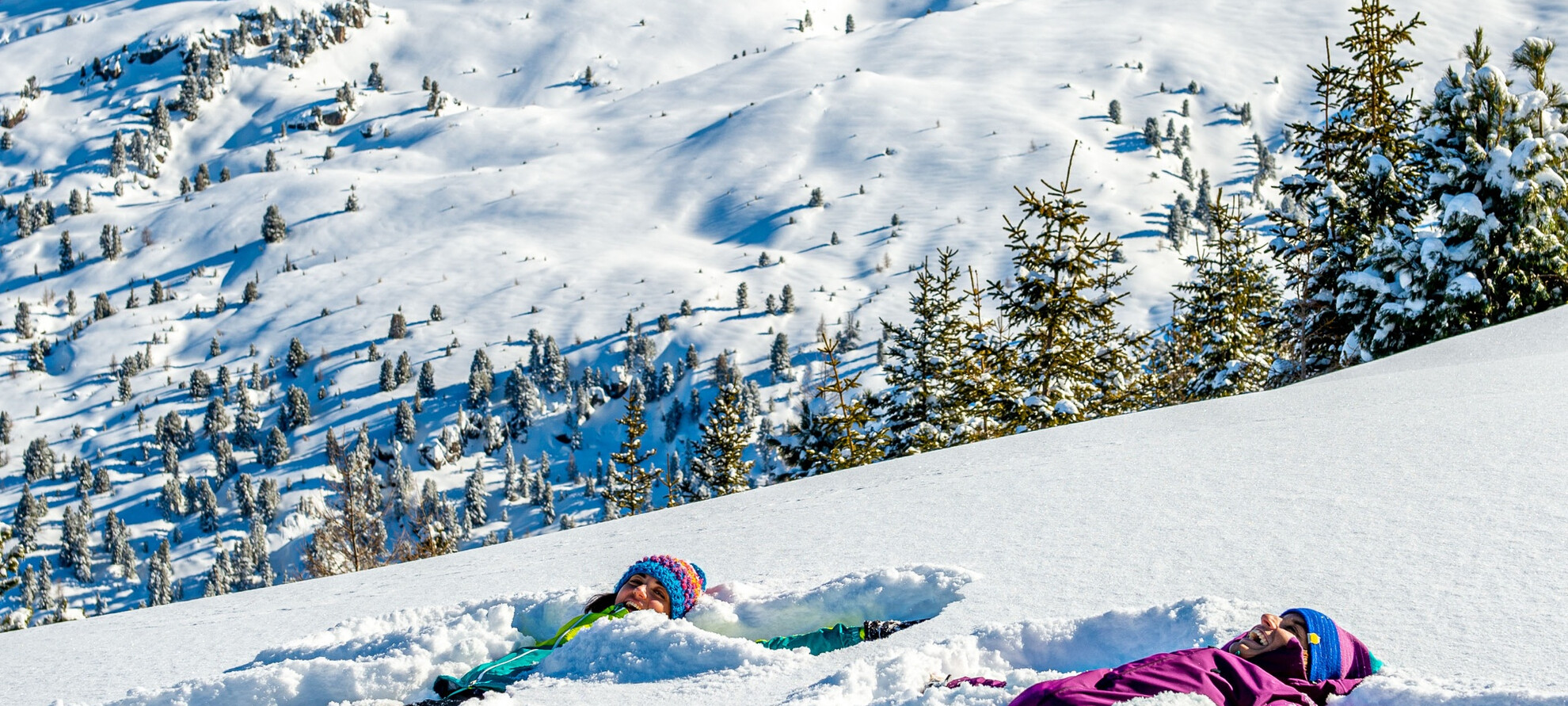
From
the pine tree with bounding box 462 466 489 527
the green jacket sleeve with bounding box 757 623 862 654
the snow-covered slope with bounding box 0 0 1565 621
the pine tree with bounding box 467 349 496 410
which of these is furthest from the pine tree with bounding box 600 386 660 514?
the pine tree with bounding box 467 349 496 410

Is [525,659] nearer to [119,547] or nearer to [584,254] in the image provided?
[119,547]

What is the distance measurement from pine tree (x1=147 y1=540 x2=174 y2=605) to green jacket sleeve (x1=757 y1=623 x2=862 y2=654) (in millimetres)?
137808

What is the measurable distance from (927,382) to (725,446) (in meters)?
9.07

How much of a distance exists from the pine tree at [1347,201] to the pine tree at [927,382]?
250 inches

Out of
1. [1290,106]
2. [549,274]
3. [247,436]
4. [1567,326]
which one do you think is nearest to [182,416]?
[247,436]

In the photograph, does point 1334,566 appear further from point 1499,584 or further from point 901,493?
point 901,493

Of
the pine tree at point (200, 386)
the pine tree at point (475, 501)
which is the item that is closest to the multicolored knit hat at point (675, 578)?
the pine tree at point (475, 501)

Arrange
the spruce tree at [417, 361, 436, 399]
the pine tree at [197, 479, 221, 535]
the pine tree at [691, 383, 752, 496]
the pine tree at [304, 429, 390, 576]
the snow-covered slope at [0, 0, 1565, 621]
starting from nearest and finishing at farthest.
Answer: the pine tree at [304, 429, 390, 576]
the pine tree at [691, 383, 752, 496]
the pine tree at [197, 479, 221, 535]
the snow-covered slope at [0, 0, 1565, 621]
the spruce tree at [417, 361, 436, 399]

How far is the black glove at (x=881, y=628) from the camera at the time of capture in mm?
4246

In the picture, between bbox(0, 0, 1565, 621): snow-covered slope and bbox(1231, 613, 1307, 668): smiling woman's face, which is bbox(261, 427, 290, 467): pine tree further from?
bbox(1231, 613, 1307, 668): smiling woman's face

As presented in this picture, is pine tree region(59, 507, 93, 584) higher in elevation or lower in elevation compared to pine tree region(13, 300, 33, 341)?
lower

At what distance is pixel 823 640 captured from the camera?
4398 mm

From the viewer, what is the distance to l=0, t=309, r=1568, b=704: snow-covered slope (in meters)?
3.58

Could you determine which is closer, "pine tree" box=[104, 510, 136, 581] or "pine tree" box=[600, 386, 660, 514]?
"pine tree" box=[600, 386, 660, 514]
